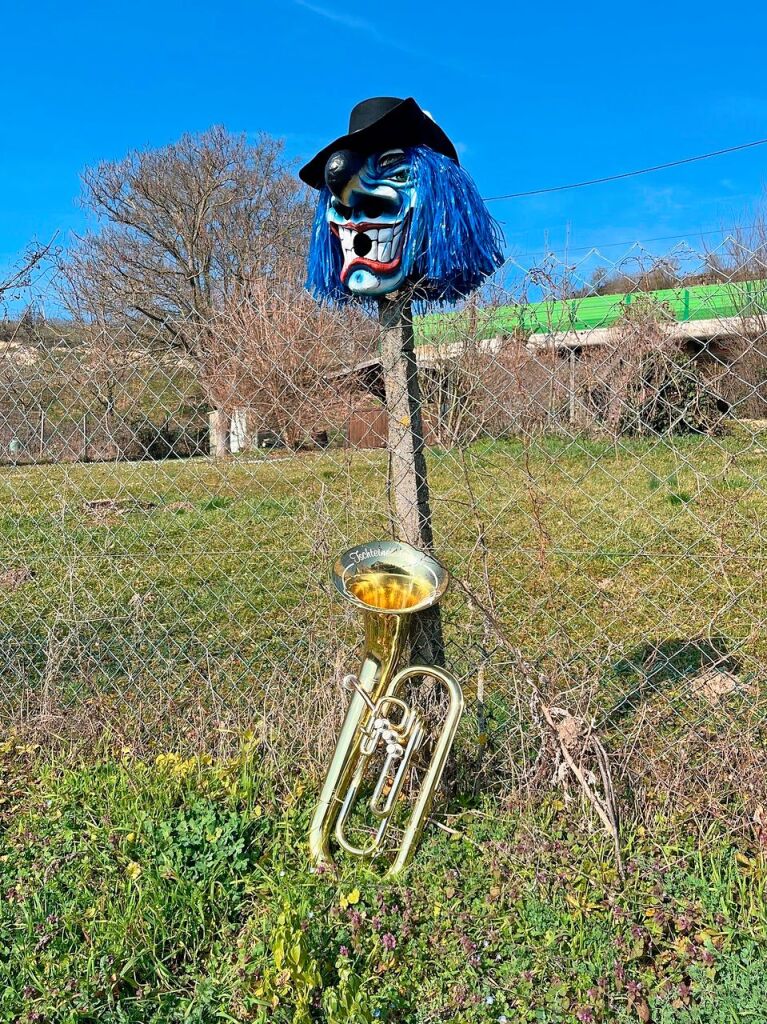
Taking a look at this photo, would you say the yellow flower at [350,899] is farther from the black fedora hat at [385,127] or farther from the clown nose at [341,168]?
the black fedora hat at [385,127]

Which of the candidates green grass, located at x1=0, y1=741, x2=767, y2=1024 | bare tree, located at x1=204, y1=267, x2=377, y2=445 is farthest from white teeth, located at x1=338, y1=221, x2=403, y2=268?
green grass, located at x1=0, y1=741, x2=767, y2=1024

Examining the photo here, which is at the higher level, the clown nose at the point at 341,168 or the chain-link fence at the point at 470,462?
the clown nose at the point at 341,168

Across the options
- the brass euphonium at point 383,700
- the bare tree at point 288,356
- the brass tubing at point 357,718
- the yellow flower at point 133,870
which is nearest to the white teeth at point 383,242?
the bare tree at point 288,356

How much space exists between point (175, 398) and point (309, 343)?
3.96 feet

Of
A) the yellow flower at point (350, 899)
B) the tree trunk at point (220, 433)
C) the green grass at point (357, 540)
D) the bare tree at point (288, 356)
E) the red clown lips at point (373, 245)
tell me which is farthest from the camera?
the tree trunk at point (220, 433)

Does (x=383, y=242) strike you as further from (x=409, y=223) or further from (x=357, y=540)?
(x=357, y=540)

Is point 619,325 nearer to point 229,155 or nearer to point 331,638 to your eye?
point 331,638

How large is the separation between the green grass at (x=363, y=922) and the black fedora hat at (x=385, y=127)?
2.17 m

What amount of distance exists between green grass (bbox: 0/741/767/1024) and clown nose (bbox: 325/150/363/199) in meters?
2.04

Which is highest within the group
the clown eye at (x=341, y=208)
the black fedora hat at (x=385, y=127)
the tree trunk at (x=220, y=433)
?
the black fedora hat at (x=385, y=127)

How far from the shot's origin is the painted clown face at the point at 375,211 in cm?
239

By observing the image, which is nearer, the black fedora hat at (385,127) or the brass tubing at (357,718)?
the brass tubing at (357,718)

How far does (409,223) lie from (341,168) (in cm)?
28

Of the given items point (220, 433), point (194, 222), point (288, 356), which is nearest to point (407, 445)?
point (288, 356)
